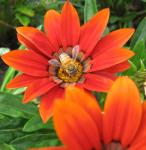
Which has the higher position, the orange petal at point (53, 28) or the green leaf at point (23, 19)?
the orange petal at point (53, 28)

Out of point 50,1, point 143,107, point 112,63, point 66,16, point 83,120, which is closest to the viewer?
point 83,120

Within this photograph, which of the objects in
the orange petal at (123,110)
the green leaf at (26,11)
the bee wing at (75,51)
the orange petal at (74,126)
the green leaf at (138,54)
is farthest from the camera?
the green leaf at (26,11)

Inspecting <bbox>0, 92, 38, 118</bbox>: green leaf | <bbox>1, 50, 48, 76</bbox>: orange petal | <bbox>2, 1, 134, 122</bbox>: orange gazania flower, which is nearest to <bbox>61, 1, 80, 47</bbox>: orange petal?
<bbox>2, 1, 134, 122</bbox>: orange gazania flower

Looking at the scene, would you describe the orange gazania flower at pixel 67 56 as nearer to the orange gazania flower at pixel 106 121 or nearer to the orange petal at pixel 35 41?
the orange petal at pixel 35 41

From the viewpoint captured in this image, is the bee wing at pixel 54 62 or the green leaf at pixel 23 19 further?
the green leaf at pixel 23 19

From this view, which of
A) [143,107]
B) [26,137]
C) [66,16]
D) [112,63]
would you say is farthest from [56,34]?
[143,107]

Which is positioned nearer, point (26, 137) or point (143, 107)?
point (143, 107)

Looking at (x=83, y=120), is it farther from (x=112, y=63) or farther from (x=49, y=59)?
(x=49, y=59)

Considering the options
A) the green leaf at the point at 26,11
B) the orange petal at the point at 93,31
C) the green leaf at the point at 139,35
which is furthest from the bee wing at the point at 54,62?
the green leaf at the point at 26,11
